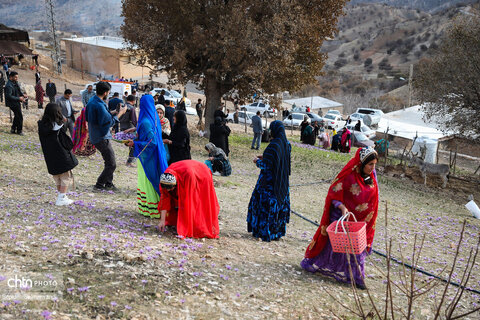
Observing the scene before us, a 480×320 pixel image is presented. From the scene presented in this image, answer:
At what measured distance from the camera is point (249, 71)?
15.9 meters

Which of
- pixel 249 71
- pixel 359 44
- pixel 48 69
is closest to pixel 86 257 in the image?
pixel 249 71

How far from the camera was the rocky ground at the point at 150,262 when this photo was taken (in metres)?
4.01

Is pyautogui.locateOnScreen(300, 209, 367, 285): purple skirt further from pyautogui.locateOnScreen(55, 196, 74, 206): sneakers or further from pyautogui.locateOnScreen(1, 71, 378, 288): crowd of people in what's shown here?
pyautogui.locateOnScreen(55, 196, 74, 206): sneakers

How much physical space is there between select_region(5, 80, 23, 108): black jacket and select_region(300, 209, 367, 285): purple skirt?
29.6 feet

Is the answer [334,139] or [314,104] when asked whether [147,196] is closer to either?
[334,139]

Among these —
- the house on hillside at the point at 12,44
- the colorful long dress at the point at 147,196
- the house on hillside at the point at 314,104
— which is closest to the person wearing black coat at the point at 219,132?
the colorful long dress at the point at 147,196

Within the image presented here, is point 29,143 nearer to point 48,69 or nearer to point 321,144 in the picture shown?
point 321,144

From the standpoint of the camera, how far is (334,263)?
17.3 ft

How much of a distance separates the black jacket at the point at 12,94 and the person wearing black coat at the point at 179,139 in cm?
608

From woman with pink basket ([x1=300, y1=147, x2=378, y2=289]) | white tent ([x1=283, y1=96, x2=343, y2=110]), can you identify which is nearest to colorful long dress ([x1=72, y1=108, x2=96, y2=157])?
woman with pink basket ([x1=300, y1=147, x2=378, y2=289])

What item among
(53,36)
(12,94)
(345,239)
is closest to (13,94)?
(12,94)

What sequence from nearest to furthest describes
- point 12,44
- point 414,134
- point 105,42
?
point 414,134 → point 12,44 → point 105,42

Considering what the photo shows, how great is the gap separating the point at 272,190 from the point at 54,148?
→ 310cm

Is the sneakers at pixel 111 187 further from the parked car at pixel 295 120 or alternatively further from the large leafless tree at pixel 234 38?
the parked car at pixel 295 120
